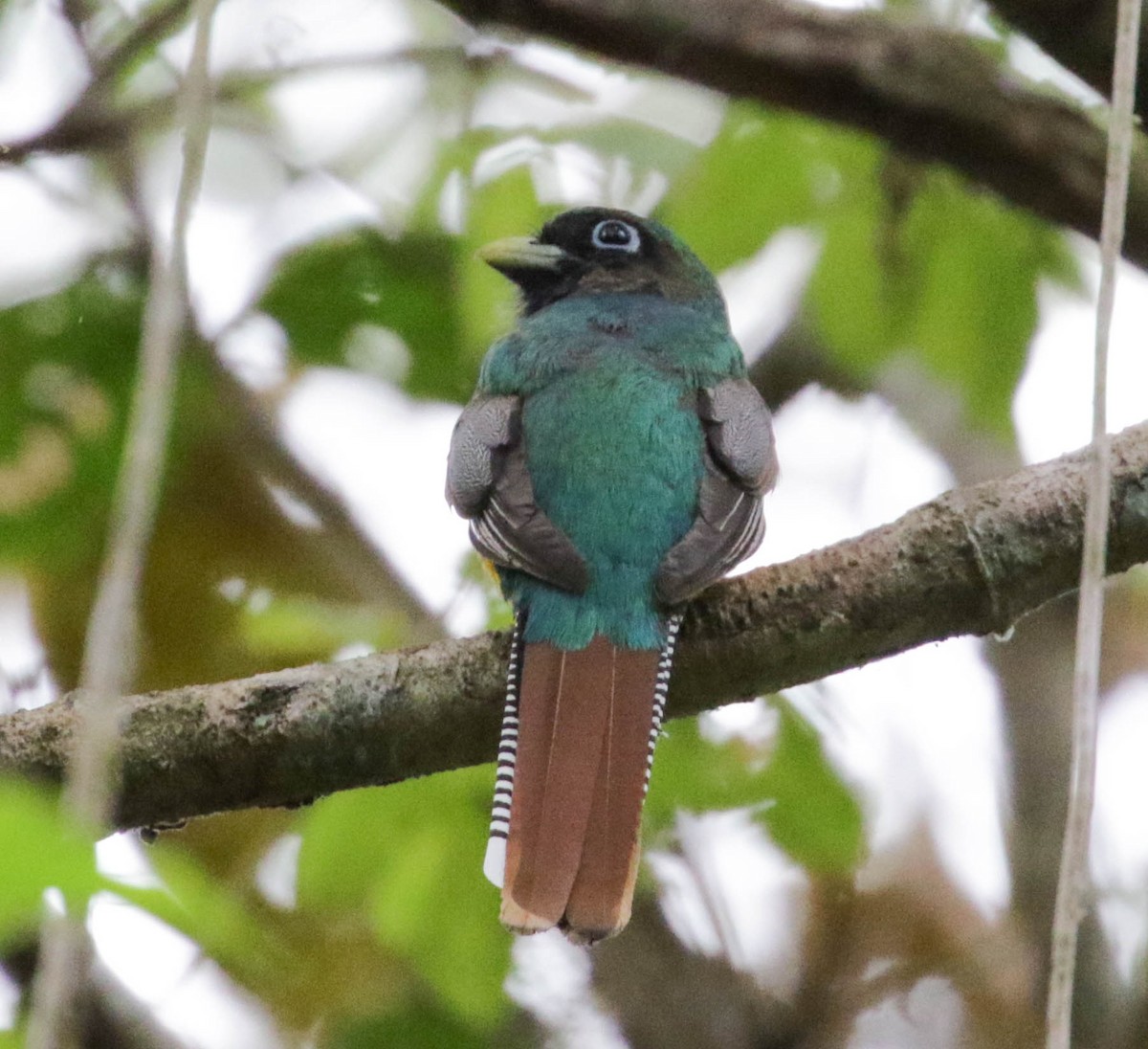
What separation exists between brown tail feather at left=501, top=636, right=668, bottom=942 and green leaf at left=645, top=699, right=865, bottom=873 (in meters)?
0.50

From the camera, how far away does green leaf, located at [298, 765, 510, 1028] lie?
3688 mm

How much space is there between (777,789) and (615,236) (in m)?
1.84

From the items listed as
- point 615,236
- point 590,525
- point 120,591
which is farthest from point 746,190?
point 120,591

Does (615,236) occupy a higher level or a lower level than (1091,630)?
higher

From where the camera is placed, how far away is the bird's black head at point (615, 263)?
4961 mm

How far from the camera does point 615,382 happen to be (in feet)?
13.6

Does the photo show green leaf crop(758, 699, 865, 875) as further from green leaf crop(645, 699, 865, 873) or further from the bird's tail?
the bird's tail

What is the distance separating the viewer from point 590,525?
378cm

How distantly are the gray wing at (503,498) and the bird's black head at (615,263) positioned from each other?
0.71 meters

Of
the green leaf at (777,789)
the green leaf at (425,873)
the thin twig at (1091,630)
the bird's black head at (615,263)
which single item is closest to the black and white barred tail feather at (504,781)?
the green leaf at (425,873)

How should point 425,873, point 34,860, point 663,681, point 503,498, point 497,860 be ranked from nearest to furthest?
1. point 34,860
2. point 497,860
3. point 663,681
4. point 425,873
5. point 503,498

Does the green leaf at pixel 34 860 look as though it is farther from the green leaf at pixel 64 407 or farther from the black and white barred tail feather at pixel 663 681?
the green leaf at pixel 64 407

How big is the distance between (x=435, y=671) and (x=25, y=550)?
1.49 m

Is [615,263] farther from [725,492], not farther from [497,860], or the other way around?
[497,860]
